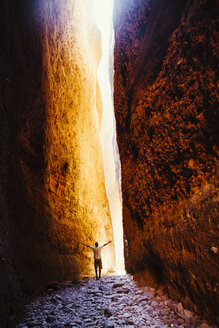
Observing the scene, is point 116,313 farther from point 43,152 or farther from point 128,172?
point 43,152

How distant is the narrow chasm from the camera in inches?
80.3

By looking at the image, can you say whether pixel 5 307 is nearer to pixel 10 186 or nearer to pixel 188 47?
pixel 10 186

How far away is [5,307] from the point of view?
93.9 inches

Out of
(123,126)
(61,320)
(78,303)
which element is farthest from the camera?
(123,126)

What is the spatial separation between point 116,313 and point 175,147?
217 cm

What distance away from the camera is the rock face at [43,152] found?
13.0 feet

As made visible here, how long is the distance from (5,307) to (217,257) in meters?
2.40

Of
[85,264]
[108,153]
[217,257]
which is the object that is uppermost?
[108,153]

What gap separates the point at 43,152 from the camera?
20.6ft

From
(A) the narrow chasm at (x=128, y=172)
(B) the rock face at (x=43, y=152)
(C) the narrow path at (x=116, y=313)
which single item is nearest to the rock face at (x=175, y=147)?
(A) the narrow chasm at (x=128, y=172)

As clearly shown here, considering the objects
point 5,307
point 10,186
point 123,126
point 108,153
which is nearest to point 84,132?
point 123,126

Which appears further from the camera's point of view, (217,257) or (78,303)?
(78,303)

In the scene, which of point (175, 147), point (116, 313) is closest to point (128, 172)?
point (175, 147)

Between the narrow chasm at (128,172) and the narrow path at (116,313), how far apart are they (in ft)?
0.06
